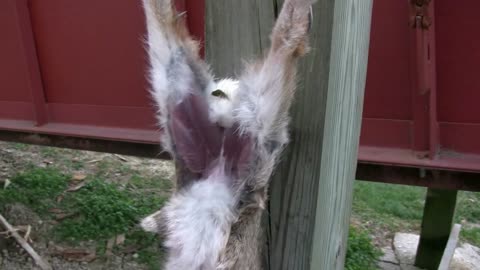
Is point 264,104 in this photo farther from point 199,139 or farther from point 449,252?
point 449,252

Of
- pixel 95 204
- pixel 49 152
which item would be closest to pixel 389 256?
pixel 95 204

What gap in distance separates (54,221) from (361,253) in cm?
294

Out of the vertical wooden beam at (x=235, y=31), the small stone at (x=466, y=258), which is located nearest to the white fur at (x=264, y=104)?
the vertical wooden beam at (x=235, y=31)

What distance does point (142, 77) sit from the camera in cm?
359

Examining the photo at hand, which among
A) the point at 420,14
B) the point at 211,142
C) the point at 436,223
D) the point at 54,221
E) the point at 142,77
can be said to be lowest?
the point at 54,221

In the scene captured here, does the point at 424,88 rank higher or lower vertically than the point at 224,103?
lower

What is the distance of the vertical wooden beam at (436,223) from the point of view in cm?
433

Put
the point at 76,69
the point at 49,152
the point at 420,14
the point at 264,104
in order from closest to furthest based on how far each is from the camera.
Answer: the point at 264,104 < the point at 420,14 < the point at 76,69 < the point at 49,152

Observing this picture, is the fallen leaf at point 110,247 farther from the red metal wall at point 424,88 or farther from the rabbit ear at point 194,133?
the rabbit ear at point 194,133

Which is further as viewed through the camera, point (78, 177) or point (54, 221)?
point (78, 177)

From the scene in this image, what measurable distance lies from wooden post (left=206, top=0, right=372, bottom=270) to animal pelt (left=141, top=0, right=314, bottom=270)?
0.24 feet

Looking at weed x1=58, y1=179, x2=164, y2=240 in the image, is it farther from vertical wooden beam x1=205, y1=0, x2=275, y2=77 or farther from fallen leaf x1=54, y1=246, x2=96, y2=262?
vertical wooden beam x1=205, y1=0, x2=275, y2=77

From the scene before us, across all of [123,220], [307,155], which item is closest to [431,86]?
[307,155]

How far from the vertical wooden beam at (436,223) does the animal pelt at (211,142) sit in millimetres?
3177
